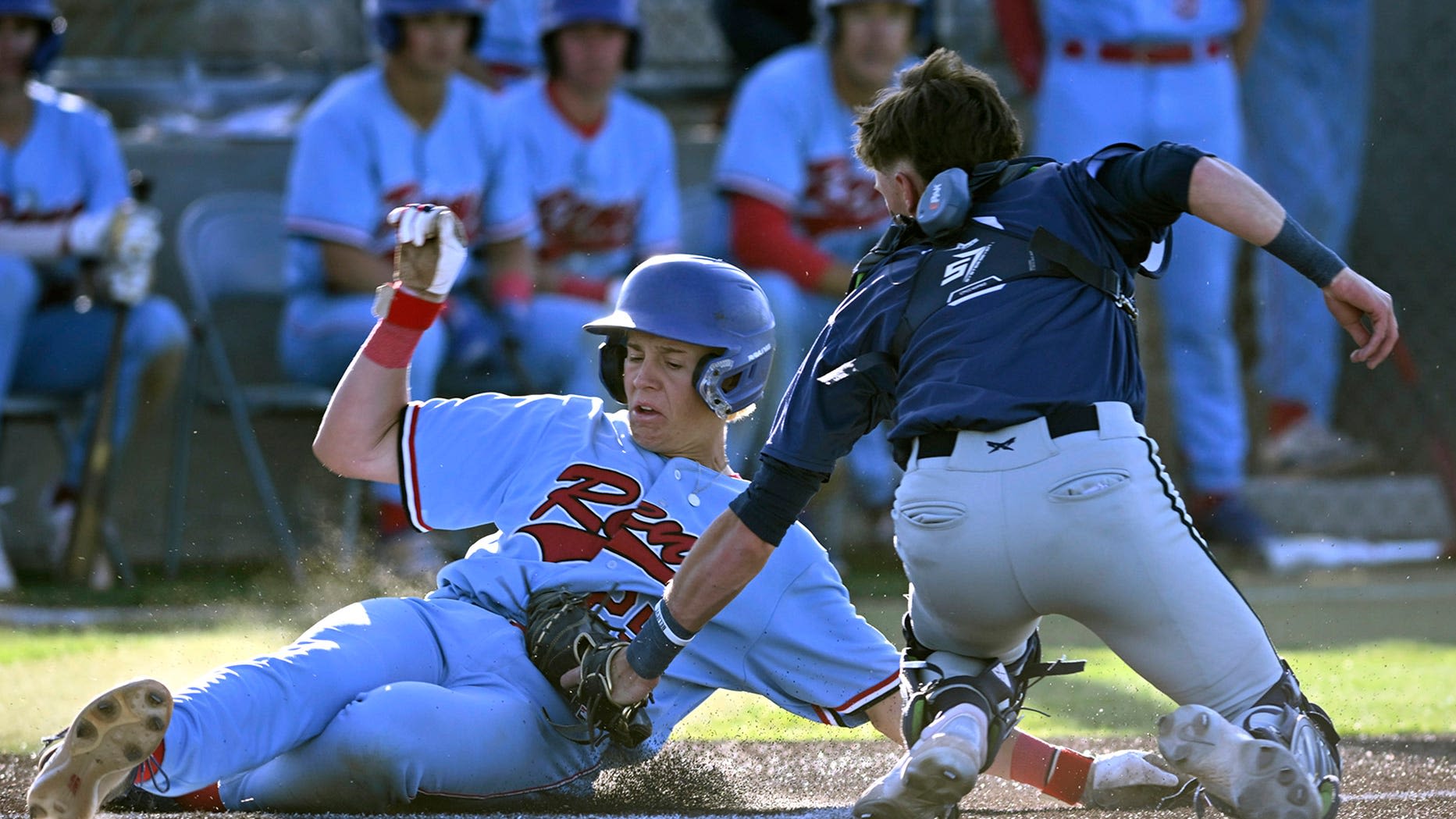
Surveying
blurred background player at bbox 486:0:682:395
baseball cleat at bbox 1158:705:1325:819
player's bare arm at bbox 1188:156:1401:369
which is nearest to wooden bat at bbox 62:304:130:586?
blurred background player at bbox 486:0:682:395

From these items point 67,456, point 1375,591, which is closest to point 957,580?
point 1375,591

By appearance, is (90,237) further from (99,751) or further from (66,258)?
(99,751)

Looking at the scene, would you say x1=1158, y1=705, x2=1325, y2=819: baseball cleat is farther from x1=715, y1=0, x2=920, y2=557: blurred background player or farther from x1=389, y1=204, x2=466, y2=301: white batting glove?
x1=715, y1=0, x2=920, y2=557: blurred background player

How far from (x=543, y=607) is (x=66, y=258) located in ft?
16.0

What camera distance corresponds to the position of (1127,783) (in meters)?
3.64

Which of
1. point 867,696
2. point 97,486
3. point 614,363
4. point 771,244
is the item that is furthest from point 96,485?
point 867,696

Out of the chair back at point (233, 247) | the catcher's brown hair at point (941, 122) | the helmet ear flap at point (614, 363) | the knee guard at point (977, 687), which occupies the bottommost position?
the chair back at point (233, 247)

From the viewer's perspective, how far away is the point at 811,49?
806cm

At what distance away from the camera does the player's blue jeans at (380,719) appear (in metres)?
3.26

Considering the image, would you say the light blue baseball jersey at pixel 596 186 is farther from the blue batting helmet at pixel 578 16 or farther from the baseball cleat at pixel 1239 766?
the baseball cleat at pixel 1239 766

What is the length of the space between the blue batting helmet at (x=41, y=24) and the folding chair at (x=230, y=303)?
34.8 inches

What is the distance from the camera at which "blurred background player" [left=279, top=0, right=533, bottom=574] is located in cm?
755

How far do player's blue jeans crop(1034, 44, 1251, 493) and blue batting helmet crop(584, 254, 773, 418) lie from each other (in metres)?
4.02

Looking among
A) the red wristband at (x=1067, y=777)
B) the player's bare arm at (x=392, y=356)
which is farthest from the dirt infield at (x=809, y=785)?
the player's bare arm at (x=392, y=356)
